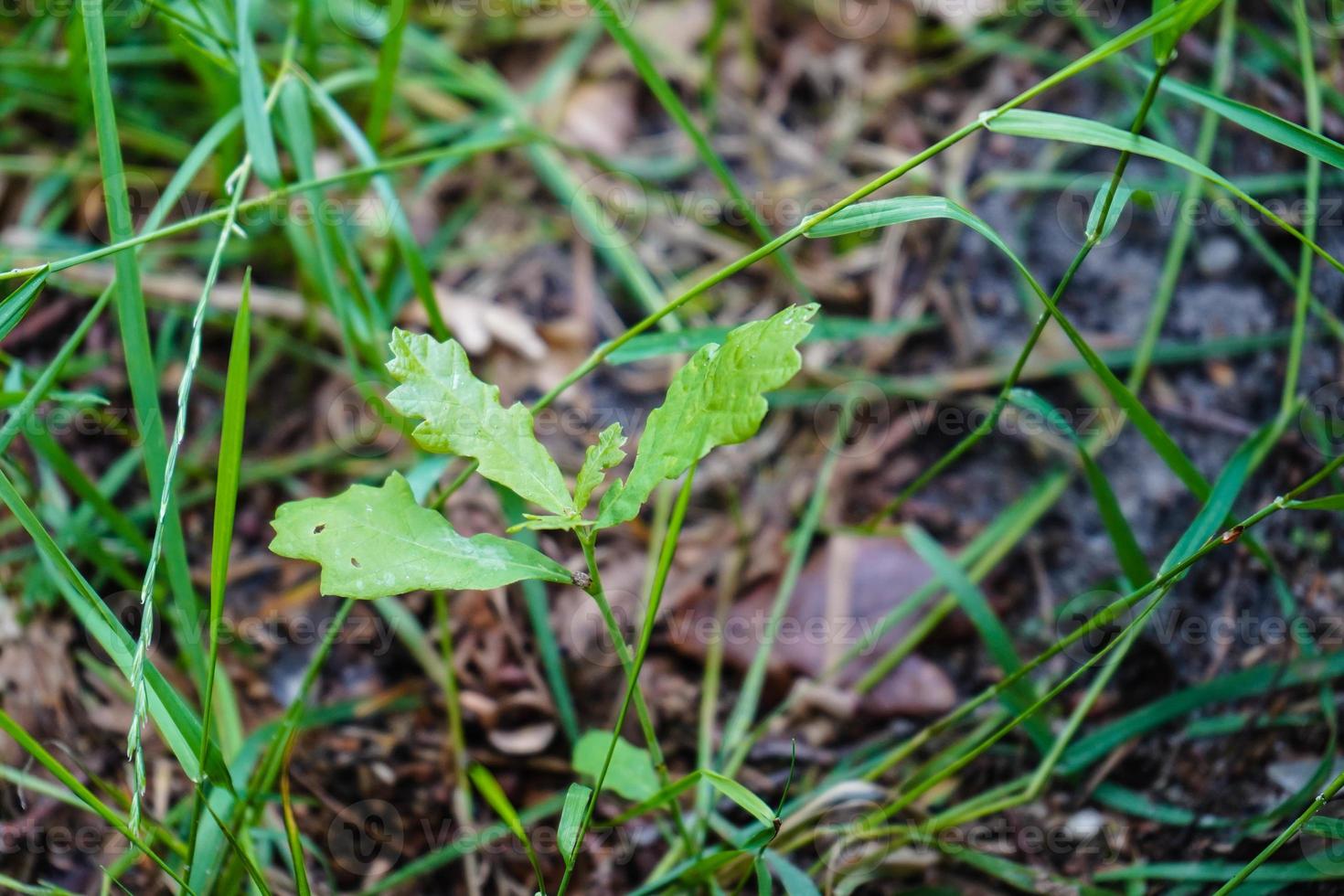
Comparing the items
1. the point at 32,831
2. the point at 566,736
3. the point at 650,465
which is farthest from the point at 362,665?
the point at 650,465

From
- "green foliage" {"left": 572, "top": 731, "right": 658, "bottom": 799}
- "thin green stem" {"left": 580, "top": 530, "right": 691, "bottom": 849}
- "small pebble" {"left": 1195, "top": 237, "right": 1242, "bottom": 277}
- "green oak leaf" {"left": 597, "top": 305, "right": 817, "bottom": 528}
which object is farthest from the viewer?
"small pebble" {"left": 1195, "top": 237, "right": 1242, "bottom": 277}

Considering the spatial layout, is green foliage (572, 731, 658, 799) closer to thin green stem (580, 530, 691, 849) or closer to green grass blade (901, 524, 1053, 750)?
thin green stem (580, 530, 691, 849)

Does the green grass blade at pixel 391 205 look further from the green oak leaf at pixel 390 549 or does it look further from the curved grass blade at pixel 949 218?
the curved grass blade at pixel 949 218

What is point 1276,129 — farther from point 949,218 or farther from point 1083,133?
point 949,218

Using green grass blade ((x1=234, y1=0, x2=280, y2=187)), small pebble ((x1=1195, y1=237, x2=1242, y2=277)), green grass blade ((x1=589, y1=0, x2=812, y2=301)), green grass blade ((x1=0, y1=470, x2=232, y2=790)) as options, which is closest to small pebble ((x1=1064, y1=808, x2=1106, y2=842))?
green grass blade ((x1=589, y1=0, x2=812, y2=301))

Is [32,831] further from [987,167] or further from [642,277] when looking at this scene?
[987,167]
